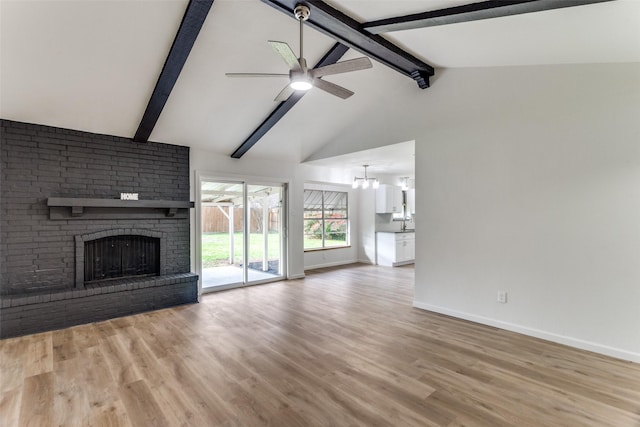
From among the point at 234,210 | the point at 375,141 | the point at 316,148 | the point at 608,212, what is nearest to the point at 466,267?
the point at 608,212

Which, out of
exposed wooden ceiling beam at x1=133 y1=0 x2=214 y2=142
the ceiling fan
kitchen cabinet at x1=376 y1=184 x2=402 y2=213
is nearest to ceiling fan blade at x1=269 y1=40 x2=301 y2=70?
the ceiling fan

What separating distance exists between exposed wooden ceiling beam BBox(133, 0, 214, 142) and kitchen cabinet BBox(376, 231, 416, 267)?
576cm

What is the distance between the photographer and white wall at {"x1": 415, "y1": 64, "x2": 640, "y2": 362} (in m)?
2.99

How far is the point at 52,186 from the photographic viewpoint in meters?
4.06

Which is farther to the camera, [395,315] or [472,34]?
[395,315]

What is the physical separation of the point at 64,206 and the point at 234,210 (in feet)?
8.54

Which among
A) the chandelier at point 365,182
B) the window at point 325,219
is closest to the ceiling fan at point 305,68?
the chandelier at point 365,182

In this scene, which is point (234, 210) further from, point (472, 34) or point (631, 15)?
point (631, 15)

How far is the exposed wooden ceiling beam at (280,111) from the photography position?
3699 mm

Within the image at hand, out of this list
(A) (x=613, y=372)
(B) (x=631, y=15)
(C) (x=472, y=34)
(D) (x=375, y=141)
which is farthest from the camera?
(D) (x=375, y=141)

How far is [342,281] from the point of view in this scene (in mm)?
6273

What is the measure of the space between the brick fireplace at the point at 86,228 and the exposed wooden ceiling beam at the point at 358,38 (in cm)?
321

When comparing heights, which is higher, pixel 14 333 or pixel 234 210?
pixel 234 210

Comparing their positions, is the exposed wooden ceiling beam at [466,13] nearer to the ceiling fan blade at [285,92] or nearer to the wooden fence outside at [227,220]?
the ceiling fan blade at [285,92]
